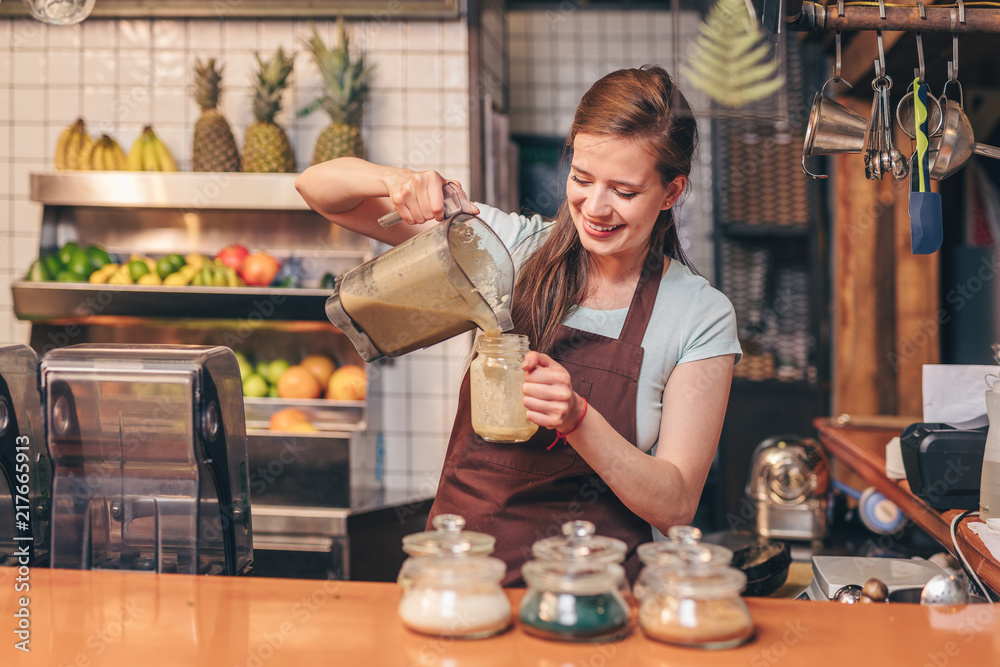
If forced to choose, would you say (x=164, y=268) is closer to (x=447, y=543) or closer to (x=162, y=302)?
(x=162, y=302)

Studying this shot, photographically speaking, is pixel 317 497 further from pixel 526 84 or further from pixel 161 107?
pixel 526 84

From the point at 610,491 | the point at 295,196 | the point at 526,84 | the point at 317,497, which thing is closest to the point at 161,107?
the point at 295,196

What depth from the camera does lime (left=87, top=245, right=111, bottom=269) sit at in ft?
9.83

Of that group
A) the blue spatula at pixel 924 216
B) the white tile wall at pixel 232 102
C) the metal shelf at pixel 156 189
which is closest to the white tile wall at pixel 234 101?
the white tile wall at pixel 232 102

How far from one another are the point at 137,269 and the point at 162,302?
0.17 m

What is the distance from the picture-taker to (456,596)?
36.5 inches

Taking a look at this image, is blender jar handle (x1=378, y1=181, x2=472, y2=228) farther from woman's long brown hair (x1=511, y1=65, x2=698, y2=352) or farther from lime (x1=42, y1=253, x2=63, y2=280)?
lime (x1=42, y1=253, x2=63, y2=280)

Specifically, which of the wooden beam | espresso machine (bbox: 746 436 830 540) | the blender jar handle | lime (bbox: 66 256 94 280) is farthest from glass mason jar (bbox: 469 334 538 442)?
the wooden beam

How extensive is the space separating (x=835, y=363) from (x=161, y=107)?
3.27 m

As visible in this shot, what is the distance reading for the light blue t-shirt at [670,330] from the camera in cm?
144

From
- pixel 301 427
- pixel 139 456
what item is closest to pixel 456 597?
pixel 139 456

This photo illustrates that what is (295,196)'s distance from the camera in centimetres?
286

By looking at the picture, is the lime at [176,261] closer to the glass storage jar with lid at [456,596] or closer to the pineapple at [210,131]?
the pineapple at [210,131]

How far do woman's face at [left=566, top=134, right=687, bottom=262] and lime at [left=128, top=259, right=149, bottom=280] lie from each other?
2.05 metres
